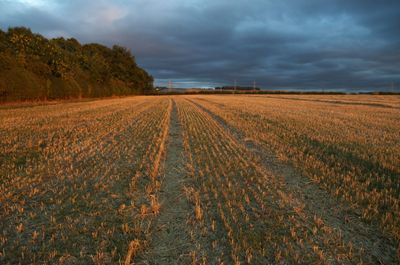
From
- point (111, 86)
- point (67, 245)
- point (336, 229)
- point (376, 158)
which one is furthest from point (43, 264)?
point (111, 86)

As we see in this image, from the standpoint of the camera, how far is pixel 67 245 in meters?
3.35

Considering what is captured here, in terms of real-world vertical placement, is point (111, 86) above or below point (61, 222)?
above

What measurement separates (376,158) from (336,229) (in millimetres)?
5178

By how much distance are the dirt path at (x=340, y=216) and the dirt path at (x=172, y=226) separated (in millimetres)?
2341

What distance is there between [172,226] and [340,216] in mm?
2968

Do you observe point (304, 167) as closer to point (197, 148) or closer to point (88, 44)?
point (197, 148)

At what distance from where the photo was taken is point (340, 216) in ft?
14.4

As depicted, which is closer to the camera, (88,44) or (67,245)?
(67,245)

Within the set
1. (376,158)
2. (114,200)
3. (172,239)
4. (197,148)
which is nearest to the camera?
(172,239)

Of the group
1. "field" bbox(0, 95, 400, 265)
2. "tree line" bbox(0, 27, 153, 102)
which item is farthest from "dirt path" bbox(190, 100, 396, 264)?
"tree line" bbox(0, 27, 153, 102)

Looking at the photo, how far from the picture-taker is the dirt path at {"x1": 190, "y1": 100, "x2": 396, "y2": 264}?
3449mm

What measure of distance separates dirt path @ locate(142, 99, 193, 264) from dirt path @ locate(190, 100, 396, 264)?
234cm

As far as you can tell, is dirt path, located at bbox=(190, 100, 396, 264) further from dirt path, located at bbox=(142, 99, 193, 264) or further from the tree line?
the tree line

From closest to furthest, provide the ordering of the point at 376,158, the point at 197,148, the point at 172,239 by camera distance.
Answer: the point at 172,239 < the point at 376,158 < the point at 197,148
